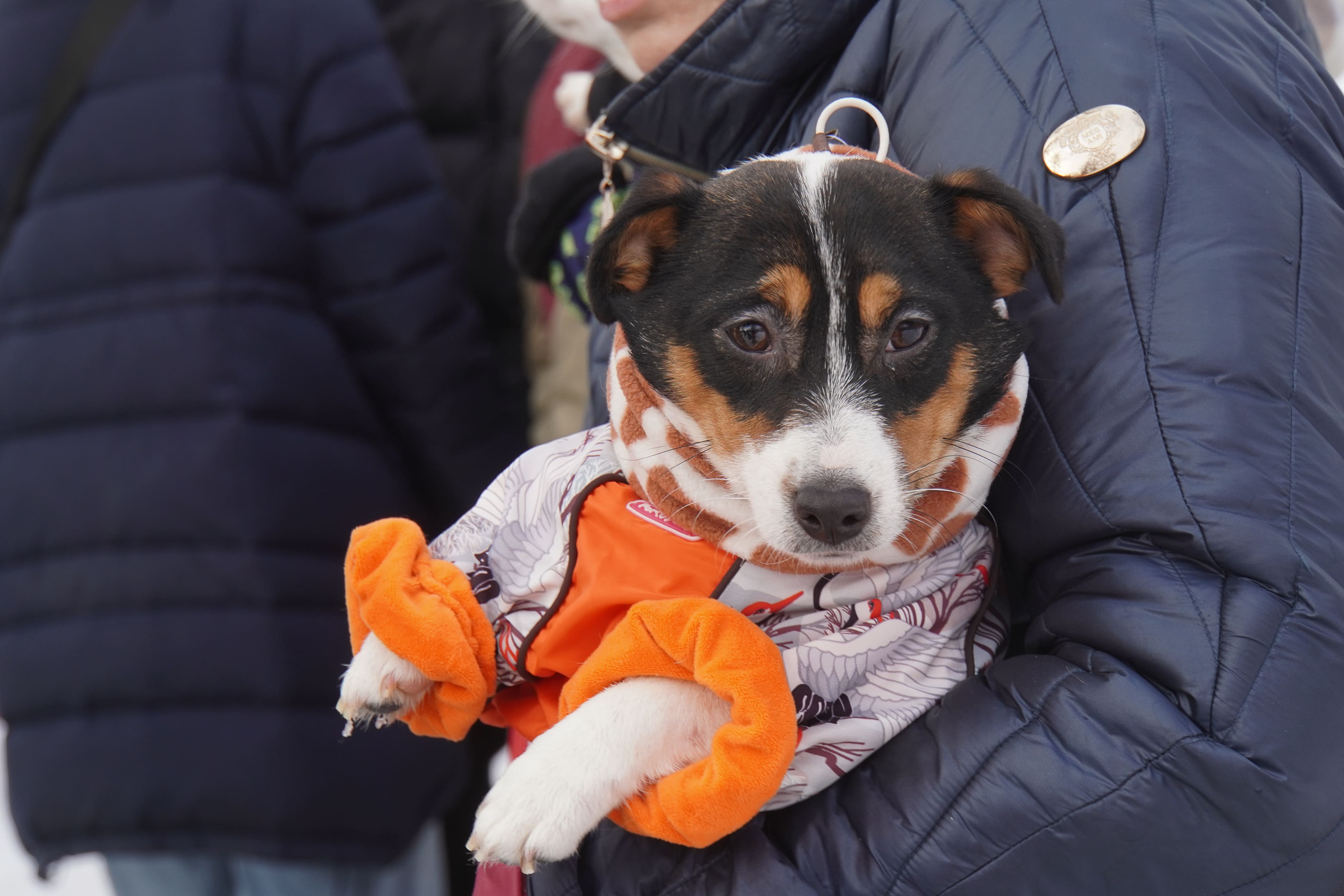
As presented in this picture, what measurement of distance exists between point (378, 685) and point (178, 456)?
112 centimetres

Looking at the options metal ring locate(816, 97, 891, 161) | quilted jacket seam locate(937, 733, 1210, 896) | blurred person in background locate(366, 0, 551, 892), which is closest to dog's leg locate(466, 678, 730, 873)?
quilted jacket seam locate(937, 733, 1210, 896)

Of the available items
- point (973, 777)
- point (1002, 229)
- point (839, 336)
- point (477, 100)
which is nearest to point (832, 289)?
point (839, 336)

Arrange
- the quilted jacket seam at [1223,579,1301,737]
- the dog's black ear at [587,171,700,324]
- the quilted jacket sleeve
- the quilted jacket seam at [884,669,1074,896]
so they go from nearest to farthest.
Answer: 1. the quilted jacket seam at [1223,579,1301,737]
2. the quilted jacket seam at [884,669,1074,896]
3. the dog's black ear at [587,171,700,324]
4. the quilted jacket sleeve

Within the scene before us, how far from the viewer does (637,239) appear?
4.89ft

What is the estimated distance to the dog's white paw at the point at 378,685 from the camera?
53.9 inches

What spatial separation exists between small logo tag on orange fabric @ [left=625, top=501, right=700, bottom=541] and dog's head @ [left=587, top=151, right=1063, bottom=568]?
0.09 m

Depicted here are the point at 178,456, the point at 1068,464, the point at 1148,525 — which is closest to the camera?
the point at 1148,525

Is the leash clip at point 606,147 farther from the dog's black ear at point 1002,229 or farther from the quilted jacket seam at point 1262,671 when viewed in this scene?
the quilted jacket seam at point 1262,671

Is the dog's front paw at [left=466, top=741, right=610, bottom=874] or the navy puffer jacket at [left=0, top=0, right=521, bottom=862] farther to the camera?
the navy puffer jacket at [left=0, top=0, right=521, bottom=862]

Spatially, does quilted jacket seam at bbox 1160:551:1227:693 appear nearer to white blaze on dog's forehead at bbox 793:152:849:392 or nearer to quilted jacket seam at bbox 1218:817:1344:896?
quilted jacket seam at bbox 1218:817:1344:896

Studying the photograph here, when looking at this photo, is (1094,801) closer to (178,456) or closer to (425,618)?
(425,618)

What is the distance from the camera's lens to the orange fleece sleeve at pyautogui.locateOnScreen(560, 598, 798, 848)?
1.15m

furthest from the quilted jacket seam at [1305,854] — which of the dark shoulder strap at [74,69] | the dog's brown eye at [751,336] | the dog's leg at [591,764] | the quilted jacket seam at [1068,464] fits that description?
the dark shoulder strap at [74,69]

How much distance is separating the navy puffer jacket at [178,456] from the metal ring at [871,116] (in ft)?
4.38
